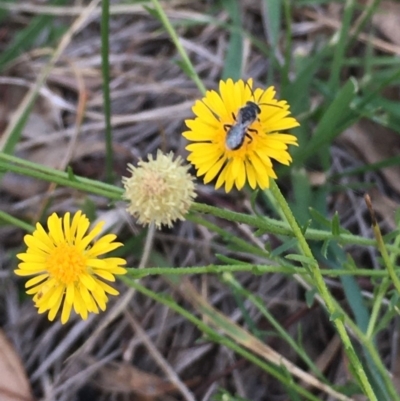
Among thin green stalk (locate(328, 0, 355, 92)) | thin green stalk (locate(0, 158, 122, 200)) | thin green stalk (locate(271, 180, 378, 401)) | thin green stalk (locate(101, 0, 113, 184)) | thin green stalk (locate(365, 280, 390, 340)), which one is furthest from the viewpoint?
thin green stalk (locate(328, 0, 355, 92))

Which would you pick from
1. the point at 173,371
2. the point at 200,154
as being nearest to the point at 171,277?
the point at 173,371

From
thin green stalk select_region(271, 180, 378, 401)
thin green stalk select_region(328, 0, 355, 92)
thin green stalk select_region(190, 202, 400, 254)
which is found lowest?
thin green stalk select_region(271, 180, 378, 401)

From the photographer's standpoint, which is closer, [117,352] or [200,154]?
[200,154]

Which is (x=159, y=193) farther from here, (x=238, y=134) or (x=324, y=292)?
(x=324, y=292)

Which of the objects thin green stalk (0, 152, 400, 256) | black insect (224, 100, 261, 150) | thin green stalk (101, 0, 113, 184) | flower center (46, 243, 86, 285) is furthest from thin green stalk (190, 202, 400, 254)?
thin green stalk (101, 0, 113, 184)

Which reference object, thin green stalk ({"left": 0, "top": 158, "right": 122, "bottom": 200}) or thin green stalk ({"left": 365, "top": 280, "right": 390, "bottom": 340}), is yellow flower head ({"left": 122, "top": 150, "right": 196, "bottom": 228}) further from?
thin green stalk ({"left": 365, "top": 280, "right": 390, "bottom": 340})

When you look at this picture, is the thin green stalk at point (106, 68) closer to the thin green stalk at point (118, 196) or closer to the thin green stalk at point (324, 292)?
the thin green stalk at point (118, 196)

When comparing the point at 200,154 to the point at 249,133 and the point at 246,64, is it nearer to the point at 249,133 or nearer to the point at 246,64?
the point at 249,133
